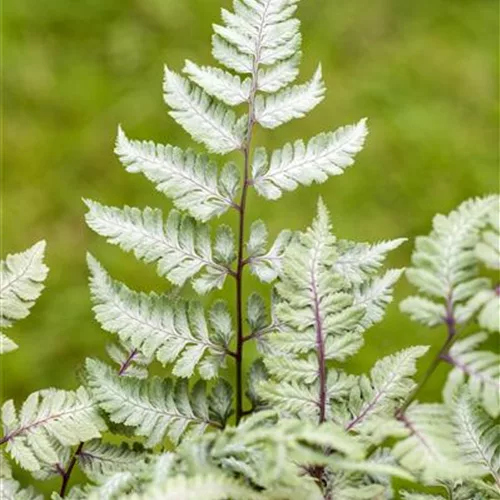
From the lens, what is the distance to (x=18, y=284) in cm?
102

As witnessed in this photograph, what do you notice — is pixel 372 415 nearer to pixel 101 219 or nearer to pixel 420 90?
pixel 101 219

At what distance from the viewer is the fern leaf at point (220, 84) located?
101cm

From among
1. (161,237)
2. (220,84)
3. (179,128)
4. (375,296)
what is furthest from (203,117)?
(179,128)

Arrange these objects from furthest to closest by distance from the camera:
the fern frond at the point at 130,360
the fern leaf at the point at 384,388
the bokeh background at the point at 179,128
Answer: the bokeh background at the point at 179,128
the fern frond at the point at 130,360
the fern leaf at the point at 384,388

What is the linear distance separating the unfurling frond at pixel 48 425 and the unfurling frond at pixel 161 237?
0.17m

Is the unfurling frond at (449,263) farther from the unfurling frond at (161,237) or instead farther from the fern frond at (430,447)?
the unfurling frond at (161,237)

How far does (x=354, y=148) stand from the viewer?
1000mm

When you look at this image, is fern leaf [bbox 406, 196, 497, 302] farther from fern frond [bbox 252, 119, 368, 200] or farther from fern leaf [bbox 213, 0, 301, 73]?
fern leaf [bbox 213, 0, 301, 73]

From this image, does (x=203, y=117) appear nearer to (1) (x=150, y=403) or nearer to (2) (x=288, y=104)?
(2) (x=288, y=104)

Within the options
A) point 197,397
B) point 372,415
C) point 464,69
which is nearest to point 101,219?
point 197,397

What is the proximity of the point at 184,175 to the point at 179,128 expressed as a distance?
1.72m

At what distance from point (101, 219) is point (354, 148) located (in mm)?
294

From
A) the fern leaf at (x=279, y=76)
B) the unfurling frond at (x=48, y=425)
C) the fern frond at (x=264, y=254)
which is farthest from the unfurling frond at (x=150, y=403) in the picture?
the fern leaf at (x=279, y=76)

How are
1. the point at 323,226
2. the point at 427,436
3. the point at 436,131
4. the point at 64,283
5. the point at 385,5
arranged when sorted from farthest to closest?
the point at 385,5, the point at 436,131, the point at 64,283, the point at 323,226, the point at 427,436
